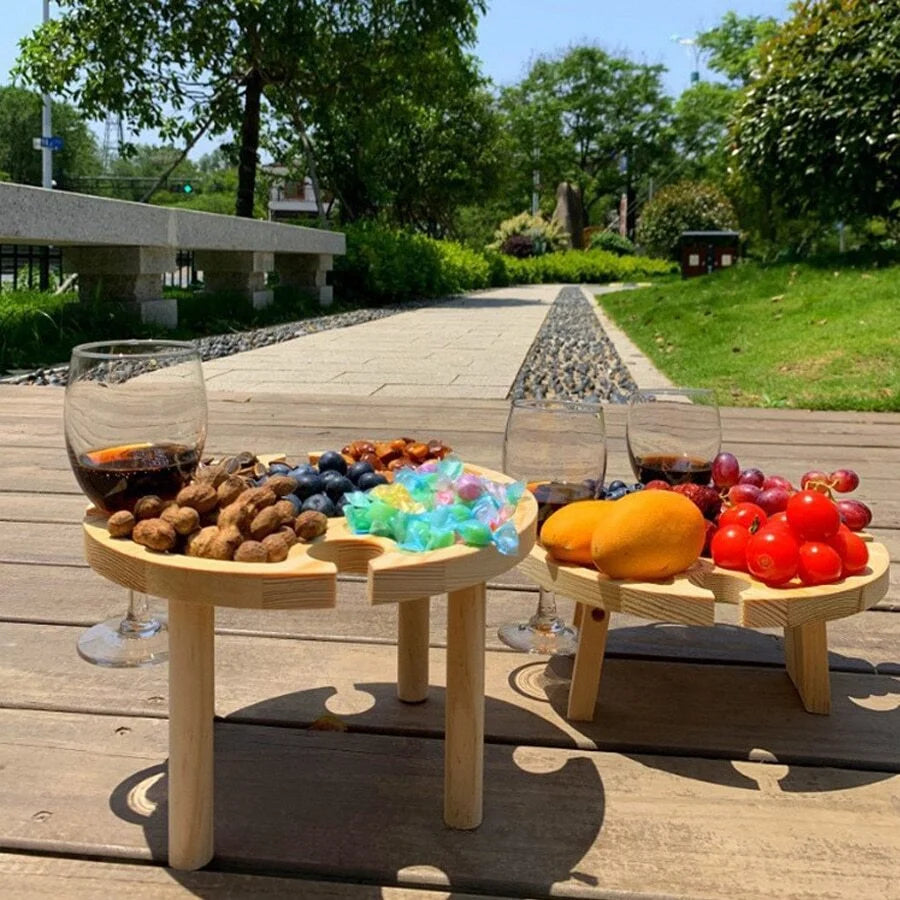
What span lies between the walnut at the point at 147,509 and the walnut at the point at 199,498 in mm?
28

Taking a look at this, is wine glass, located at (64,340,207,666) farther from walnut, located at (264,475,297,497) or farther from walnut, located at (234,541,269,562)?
walnut, located at (234,541,269,562)

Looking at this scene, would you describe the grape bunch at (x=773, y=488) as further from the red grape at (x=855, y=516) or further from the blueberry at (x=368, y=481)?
the blueberry at (x=368, y=481)

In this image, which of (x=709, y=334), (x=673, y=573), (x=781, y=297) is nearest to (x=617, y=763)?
(x=673, y=573)

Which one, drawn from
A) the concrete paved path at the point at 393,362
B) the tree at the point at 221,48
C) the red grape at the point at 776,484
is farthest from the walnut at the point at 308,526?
the tree at the point at 221,48

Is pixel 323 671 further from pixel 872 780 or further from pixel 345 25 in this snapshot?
pixel 345 25

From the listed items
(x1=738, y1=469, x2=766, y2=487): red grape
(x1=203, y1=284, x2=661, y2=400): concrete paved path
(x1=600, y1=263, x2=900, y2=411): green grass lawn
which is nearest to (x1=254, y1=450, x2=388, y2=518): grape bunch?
(x1=738, y1=469, x2=766, y2=487): red grape

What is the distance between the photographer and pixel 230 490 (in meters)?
1.36

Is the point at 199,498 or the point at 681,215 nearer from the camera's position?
the point at 199,498

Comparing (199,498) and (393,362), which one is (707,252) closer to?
(393,362)

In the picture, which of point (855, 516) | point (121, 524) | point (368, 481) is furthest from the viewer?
point (855, 516)

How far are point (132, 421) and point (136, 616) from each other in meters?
0.81

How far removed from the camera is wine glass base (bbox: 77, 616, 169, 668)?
1.99 m

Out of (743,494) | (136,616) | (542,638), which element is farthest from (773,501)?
(136,616)

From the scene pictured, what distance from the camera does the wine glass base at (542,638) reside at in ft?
6.84
